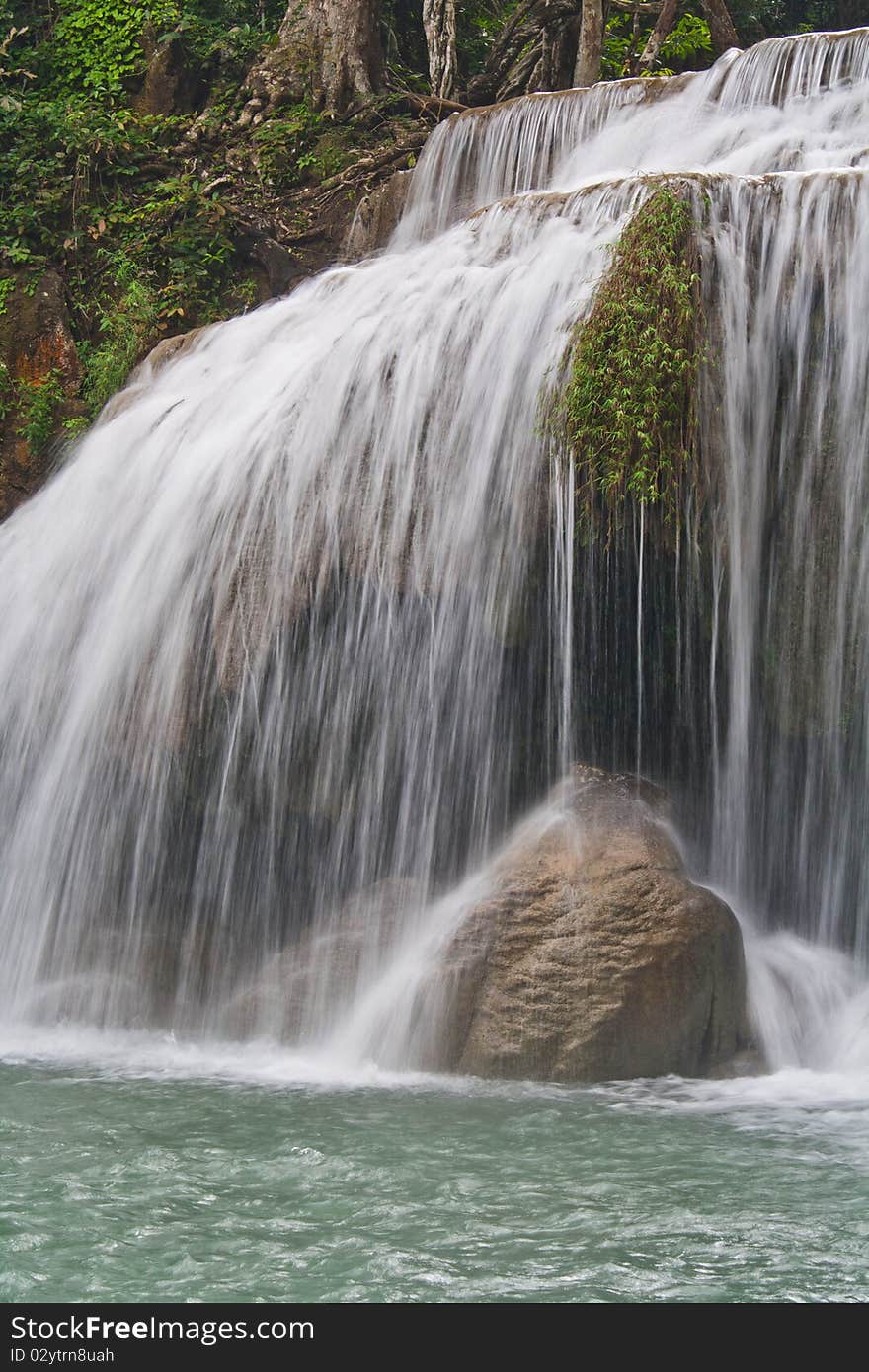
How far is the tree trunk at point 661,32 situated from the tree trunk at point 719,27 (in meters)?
0.87

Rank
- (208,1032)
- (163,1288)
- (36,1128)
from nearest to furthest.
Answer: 1. (163,1288)
2. (36,1128)
3. (208,1032)

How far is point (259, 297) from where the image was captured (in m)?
12.8

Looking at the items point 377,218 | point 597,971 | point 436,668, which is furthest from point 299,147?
point 597,971

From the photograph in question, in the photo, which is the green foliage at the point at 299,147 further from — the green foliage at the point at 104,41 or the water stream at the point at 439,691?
the water stream at the point at 439,691

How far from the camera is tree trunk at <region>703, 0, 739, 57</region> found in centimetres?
1545

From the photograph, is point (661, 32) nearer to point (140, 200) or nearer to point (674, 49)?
point (674, 49)

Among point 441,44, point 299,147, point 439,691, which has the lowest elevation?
point 439,691

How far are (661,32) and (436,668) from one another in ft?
33.2

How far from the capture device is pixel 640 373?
7.06m

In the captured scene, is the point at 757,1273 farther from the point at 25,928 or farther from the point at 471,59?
Answer: the point at 471,59

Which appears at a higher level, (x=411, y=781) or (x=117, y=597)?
(x=117, y=597)

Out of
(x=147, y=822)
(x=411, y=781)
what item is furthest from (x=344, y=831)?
(x=147, y=822)

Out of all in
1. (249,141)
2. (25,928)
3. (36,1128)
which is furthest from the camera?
(249,141)

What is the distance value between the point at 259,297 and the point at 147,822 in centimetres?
662
